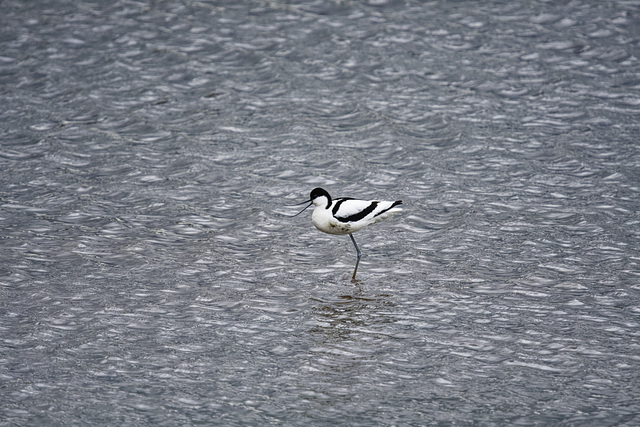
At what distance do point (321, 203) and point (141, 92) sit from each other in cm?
707

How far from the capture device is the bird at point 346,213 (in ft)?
38.2

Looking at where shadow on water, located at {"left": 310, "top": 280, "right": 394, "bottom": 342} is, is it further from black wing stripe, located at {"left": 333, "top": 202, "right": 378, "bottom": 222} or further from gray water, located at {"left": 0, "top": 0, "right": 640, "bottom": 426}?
black wing stripe, located at {"left": 333, "top": 202, "right": 378, "bottom": 222}

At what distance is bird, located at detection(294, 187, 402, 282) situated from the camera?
1165cm

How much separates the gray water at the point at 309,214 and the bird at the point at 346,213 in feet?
2.19

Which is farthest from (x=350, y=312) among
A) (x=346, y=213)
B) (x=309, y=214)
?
(x=309, y=214)

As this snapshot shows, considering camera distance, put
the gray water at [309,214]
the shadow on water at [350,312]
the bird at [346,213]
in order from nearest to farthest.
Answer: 1. the gray water at [309,214]
2. the shadow on water at [350,312]
3. the bird at [346,213]

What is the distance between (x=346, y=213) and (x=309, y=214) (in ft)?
7.20

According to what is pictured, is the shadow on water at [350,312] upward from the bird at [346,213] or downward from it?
downward

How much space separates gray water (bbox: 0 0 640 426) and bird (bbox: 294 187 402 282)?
668 mm

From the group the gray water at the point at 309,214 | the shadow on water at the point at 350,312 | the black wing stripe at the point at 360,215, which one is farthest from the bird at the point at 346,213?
the gray water at the point at 309,214

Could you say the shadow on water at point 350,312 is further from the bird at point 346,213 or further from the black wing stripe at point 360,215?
the black wing stripe at point 360,215

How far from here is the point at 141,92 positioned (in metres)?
17.5

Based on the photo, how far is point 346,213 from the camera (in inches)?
459

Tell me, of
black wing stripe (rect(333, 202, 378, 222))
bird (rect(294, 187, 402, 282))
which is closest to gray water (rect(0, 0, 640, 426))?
bird (rect(294, 187, 402, 282))
